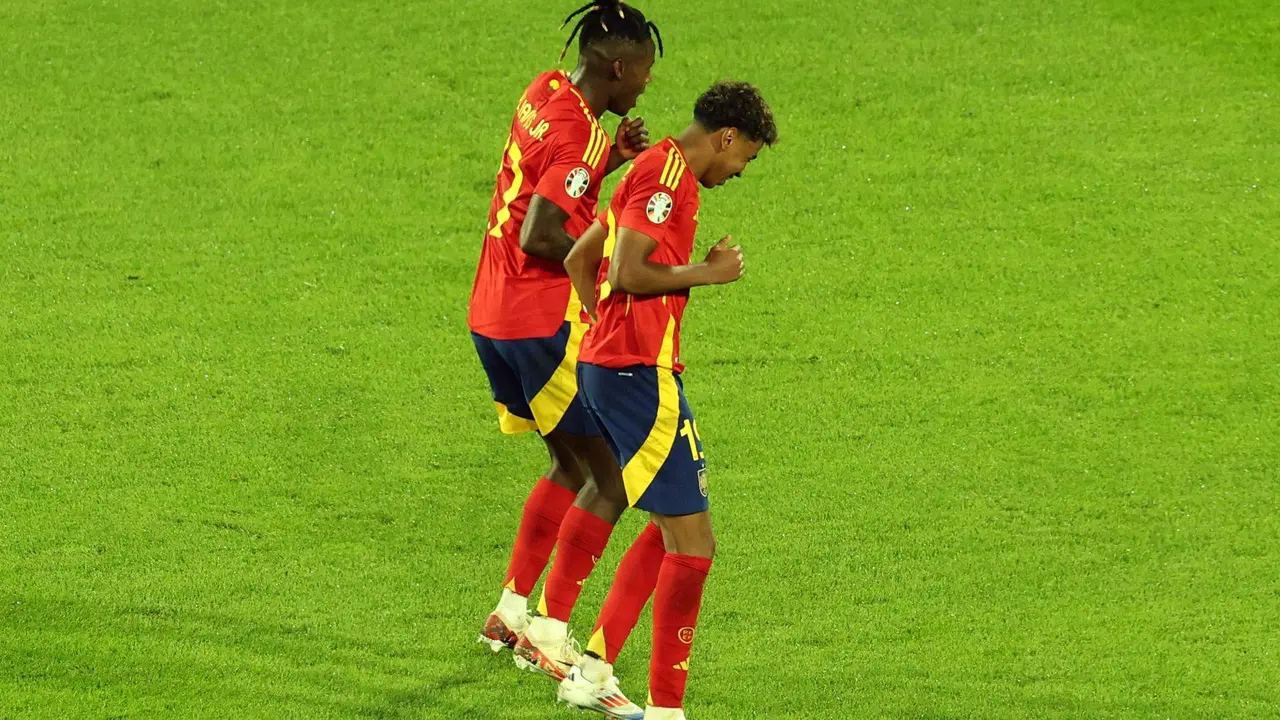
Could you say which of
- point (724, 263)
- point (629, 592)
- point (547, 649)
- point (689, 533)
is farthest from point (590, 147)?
point (547, 649)

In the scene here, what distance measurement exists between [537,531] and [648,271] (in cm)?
156

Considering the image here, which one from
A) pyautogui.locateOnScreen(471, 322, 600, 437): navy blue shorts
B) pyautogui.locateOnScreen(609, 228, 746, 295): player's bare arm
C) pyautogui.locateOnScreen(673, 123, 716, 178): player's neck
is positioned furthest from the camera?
pyautogui.locateOnScreen(471, 322, 600, 437): navy blue shorts

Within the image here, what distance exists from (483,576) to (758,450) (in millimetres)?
1746

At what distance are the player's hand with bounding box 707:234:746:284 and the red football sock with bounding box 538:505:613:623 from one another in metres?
1.24

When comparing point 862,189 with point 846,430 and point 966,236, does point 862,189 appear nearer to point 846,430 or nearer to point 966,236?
point 966,236

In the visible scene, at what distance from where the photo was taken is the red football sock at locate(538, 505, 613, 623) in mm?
6355

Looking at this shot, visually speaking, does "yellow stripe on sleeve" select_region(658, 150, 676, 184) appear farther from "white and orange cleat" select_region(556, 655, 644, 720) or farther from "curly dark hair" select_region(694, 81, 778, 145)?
"white and orange cleat" select_region(556, 655, 644, 720)

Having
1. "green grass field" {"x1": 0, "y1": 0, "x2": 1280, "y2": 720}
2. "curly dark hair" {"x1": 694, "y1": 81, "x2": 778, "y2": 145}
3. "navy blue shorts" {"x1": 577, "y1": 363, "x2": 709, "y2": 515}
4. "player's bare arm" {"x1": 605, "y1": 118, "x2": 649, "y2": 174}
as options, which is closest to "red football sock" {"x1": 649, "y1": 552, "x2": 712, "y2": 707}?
"navy blue shorts" {"x1": 577, "y1": 363, "x2": 709, "y2": 515}

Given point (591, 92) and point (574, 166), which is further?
point (591, 92)

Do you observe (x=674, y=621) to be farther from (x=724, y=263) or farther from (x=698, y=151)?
(x=698, y=151)

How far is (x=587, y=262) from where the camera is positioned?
5.91 m

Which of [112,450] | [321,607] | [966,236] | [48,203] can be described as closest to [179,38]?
[48,203]

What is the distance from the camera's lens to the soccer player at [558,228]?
6227 mm

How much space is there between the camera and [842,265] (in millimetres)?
10086
